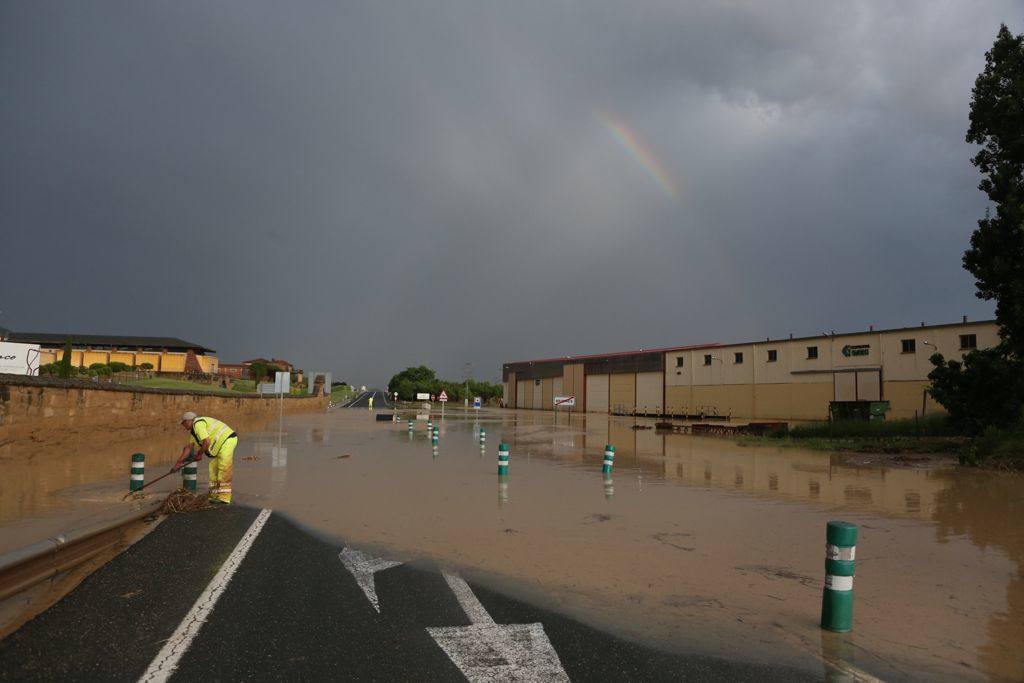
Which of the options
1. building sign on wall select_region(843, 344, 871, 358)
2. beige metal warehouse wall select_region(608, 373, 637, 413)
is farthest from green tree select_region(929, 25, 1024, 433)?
beige metal warehouse wall select_region(608, 373, 637, 413)

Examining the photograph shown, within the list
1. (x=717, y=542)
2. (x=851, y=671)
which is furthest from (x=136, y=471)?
(x=851, y=671)

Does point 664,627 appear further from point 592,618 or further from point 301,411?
point 301,411

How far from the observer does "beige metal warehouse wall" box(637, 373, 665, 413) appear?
202 feet

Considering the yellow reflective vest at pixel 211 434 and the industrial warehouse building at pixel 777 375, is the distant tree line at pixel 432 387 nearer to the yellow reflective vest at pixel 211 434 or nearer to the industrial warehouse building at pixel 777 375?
the industrial warehouse building at pixel 777 375

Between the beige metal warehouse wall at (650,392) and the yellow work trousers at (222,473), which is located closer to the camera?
the yellow work trousers at (222,473)

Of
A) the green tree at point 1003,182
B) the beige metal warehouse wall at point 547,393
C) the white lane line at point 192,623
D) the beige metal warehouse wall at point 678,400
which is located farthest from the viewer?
the beige metal warehouse wall at point 547,393

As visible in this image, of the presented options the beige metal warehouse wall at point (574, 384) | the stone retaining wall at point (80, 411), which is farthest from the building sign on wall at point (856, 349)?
the stone retaining wall at point (80, 411)

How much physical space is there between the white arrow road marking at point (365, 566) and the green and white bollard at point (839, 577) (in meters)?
3.94

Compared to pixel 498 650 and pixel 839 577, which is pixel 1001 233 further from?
pixel 498 650

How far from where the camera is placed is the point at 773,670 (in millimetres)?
4203

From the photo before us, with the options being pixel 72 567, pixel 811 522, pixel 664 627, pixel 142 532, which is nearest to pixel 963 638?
pixel 664 627

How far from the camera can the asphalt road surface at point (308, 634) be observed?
3.95 meters

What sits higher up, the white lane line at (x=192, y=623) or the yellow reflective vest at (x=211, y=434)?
the yellow reflective vest at (x=211, y=434)

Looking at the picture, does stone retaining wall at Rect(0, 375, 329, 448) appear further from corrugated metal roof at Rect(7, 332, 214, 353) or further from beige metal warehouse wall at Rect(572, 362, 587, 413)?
corrugated metal roof at Rect(7, 332, 214, 353)
